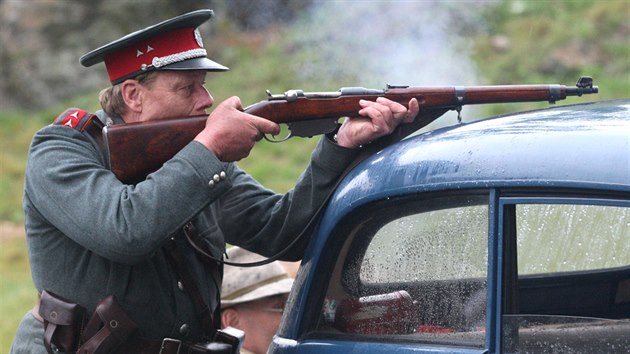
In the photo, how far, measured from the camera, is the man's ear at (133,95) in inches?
149

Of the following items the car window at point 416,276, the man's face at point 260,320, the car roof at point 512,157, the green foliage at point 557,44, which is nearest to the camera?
the car roof at point 512,157

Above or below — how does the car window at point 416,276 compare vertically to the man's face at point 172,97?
below

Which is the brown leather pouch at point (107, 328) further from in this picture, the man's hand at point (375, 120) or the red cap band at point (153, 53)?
the man's hand at point (375, 120)

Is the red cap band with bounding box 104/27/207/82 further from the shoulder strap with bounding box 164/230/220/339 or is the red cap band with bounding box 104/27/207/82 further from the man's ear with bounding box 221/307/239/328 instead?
the man's ear with bounding box 221/307/239/328

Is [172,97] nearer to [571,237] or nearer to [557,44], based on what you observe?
[571,237]

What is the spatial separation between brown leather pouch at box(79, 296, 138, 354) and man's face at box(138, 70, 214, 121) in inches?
26.0

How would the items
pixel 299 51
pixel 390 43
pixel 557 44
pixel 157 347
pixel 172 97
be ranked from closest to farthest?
1. pixel 157 347
2. pixel 172 97
3. pixel 390 43
4. pixel 557 44
5. pixel 299 51

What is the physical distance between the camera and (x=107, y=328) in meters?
3.48

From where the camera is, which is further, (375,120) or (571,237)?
(375,120)

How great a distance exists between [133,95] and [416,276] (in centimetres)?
132

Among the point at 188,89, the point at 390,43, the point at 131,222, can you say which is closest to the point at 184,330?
the point at 131,222

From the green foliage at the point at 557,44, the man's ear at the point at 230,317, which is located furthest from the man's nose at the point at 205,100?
the green foliage at the point at 557,44

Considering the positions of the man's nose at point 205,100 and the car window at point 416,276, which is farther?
the man's nose at point 205,100

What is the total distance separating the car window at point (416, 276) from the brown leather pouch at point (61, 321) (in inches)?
32.2
